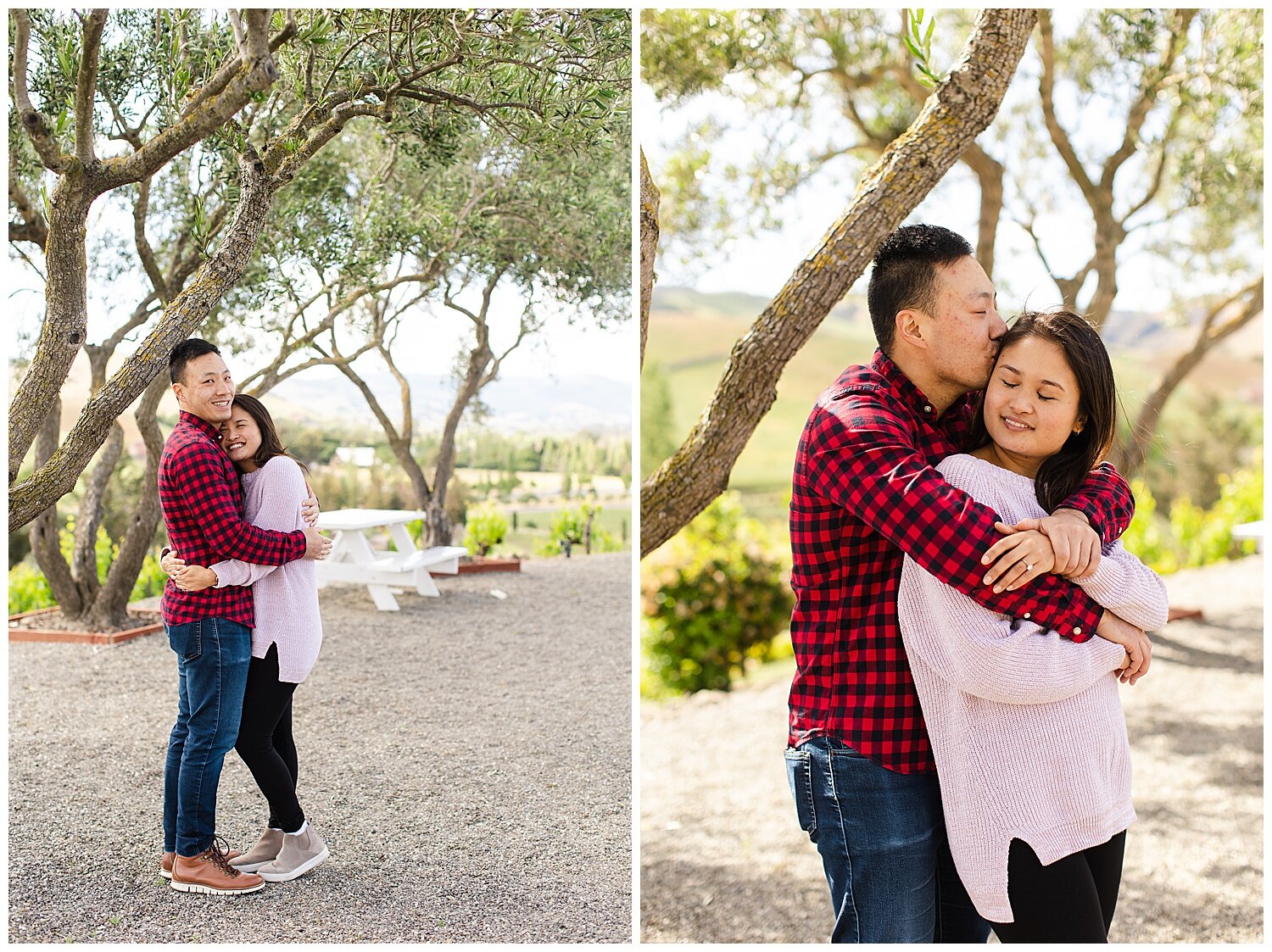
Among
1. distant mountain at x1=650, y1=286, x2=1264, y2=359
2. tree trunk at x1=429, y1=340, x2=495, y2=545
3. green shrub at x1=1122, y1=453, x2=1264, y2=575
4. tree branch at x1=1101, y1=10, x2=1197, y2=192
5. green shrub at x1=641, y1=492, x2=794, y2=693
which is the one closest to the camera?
tree trunk at x1=429, y1=340, x2=495, y2=545

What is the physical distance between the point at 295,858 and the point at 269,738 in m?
0.30

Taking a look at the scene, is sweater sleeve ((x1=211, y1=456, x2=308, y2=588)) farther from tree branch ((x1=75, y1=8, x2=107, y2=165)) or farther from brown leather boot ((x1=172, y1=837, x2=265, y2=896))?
tree branch ((x1=75, y1=8, x2=107, y2=165))

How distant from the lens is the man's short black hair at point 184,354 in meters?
2.23

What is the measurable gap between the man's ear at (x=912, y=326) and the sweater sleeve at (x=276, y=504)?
1.38m

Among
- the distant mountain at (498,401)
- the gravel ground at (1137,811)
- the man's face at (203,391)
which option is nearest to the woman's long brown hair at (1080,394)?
the distant mountain at (498,401)

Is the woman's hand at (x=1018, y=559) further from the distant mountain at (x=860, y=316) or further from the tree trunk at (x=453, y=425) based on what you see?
the distant mountain at (x=860, y=316)

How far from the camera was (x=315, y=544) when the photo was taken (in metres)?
2.32

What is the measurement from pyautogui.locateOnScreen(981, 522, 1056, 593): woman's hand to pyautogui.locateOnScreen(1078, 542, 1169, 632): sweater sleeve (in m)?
0.10

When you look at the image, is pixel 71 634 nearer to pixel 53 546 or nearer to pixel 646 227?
pixel 53 546

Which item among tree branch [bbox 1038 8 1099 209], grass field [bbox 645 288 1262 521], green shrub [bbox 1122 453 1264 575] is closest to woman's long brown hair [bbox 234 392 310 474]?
tree branch [bbox 1038 8 1099 209]

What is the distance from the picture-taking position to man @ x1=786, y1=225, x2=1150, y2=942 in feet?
4.76

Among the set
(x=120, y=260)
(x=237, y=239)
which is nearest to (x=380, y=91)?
(x=237, y=239)

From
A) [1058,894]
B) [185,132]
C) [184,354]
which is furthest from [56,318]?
[1058,894]

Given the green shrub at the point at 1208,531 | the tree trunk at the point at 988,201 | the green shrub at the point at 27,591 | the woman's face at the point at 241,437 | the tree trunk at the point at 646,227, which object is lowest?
the green shrub at the point at 1208,531
